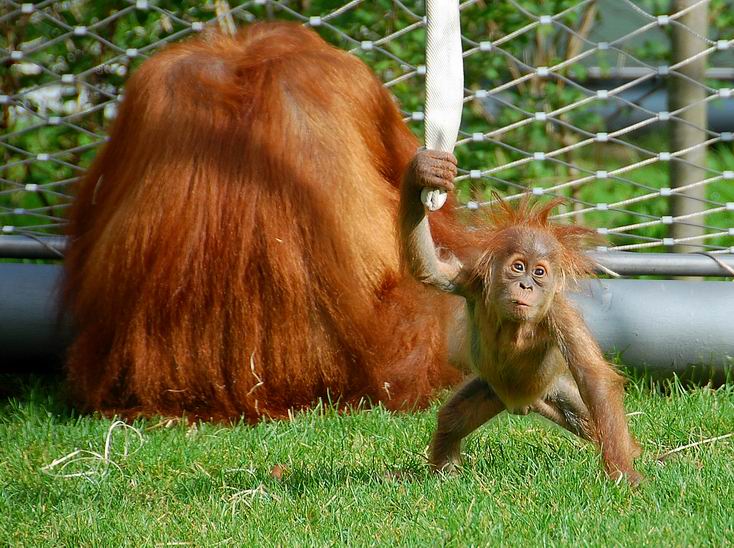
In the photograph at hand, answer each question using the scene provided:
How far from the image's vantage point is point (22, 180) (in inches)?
250

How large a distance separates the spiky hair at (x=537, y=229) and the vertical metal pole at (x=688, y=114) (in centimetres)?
174

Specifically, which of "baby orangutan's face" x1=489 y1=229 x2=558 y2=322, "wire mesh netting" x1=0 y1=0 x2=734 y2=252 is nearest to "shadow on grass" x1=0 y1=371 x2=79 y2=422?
"wire mesh netting" x1=0 y1=0 x2=734 y2=252

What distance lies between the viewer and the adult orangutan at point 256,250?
147 inches

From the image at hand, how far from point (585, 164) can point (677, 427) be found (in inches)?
211

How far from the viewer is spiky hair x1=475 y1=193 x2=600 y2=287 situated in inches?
115

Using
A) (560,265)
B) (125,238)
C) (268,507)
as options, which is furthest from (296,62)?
(268,507)

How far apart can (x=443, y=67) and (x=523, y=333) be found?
903 mm

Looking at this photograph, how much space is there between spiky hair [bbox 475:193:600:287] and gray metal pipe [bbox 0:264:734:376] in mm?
972

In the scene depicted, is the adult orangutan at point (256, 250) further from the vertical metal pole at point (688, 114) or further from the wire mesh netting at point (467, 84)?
the vertical metal pole at point (688, 114)

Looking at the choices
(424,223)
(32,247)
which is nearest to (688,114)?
(424,223)

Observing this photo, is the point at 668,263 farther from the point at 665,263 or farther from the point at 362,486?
the point at 362,486

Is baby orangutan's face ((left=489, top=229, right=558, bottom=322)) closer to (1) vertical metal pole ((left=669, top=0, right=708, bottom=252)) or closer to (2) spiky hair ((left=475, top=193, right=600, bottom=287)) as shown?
(2) spiky hair ((left=475, top=193, right=600, bottom=287))

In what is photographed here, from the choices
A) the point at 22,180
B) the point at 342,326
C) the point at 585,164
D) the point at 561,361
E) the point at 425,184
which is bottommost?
the point at 585,164

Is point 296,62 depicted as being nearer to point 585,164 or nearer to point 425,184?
point 425,184
